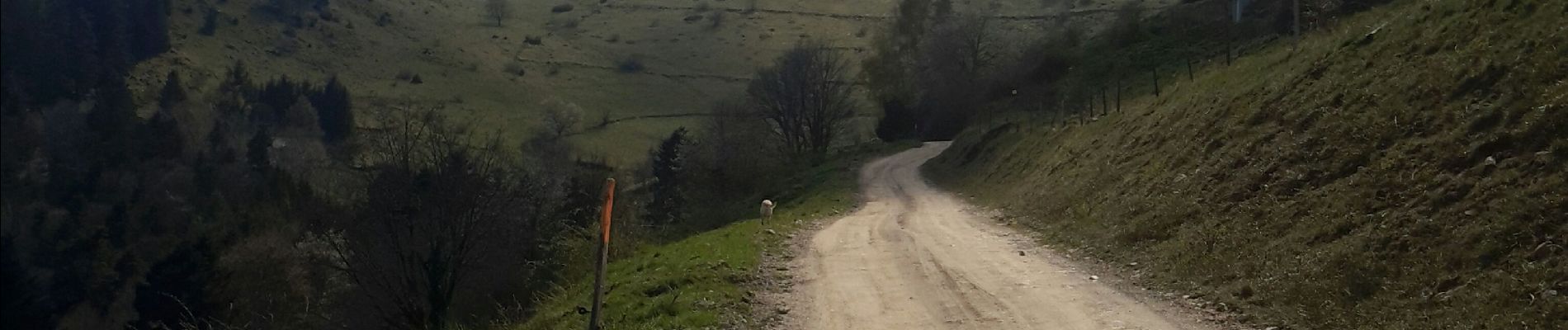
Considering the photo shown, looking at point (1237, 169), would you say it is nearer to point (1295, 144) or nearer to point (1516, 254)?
point (1295, 144)

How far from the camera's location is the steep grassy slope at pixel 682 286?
41.6 ft

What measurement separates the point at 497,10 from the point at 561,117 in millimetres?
70772

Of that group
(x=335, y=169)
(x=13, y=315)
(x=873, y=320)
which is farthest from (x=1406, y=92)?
(x=13, y=315)

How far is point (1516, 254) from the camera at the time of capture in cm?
917

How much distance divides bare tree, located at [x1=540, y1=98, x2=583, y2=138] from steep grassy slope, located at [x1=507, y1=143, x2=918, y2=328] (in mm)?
82400

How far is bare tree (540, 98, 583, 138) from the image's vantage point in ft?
344

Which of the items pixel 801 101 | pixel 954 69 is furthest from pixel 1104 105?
pixel 801 101

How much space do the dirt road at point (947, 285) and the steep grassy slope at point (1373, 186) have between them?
1.18 metres

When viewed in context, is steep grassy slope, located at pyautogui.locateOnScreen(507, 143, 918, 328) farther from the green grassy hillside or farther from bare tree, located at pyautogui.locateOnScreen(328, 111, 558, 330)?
the green grassy hillside

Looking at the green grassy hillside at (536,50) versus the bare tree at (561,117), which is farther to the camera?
the green grassy hillside at (536,50)

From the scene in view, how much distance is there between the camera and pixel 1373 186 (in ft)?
41.1

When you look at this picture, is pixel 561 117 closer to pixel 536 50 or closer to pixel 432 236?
pixel 536 50

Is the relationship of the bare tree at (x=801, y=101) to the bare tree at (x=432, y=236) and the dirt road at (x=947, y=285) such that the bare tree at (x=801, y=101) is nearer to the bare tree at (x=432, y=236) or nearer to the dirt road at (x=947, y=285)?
the bare tree at (x=432, y=236)

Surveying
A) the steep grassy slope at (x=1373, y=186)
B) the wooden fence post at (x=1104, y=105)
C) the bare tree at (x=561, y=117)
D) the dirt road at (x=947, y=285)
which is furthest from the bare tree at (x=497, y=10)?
the steep grassy slope at (x=1373, y=186)
